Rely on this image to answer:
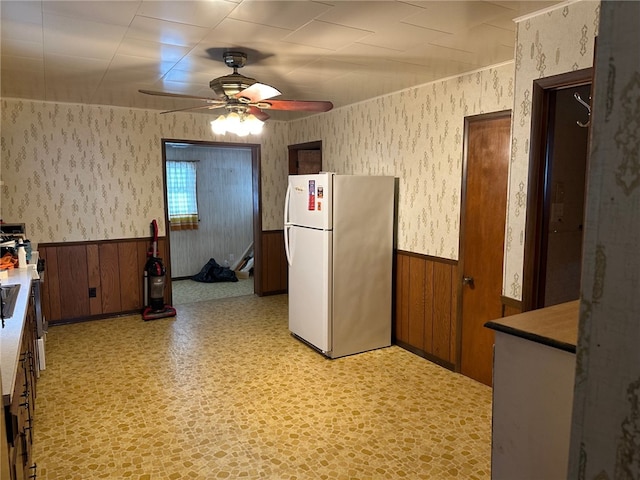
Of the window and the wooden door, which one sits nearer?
the wooden door

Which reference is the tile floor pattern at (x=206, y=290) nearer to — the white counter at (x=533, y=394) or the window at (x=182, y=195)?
the window at (x=182, y=195)

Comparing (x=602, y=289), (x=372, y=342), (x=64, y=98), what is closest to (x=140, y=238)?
(x=64, y=98)

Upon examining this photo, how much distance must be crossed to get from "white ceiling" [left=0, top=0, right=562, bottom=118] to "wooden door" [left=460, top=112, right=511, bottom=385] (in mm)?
537

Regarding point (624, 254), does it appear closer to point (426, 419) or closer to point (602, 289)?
point (602, 289)

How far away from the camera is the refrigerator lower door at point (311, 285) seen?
3889mm

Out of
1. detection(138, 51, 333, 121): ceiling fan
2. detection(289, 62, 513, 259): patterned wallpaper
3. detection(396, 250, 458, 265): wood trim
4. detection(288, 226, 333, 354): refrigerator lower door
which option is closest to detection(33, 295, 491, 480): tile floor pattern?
detection(288, 226, 333, 354): refrigerator lower door

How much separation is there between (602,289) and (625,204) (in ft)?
0.42

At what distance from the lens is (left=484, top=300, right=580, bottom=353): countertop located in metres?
1.31

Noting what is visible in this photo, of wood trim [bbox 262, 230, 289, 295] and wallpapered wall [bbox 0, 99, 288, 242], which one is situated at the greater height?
wallpapered wall [bbox 0, 99, 288, 242]

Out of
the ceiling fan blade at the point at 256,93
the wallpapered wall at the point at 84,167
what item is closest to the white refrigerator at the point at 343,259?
the ceiling fan blade at the point at 256,93

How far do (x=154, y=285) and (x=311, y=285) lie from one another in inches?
81.4

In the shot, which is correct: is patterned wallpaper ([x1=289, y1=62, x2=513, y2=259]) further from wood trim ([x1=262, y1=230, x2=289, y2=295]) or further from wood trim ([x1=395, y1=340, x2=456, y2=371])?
wood trim ([x1=262, y1=230, x2=289, y2=295])

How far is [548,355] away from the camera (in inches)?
53.0

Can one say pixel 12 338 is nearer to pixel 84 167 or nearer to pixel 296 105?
pixel 296 105
